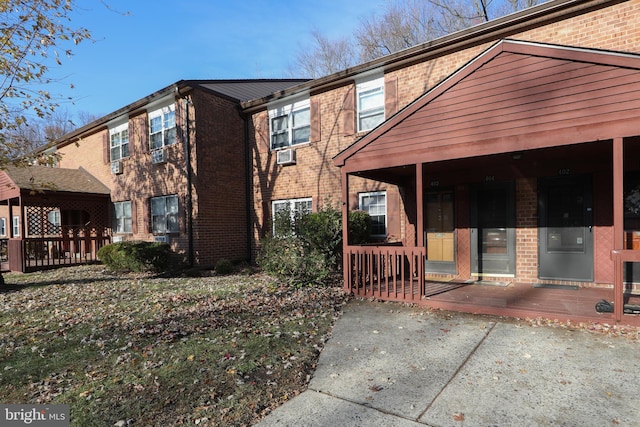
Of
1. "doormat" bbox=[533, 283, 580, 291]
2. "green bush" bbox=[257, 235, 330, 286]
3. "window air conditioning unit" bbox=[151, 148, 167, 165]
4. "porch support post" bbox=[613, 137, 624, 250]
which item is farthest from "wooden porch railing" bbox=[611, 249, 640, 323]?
"window air conditioning unit" bbox=[151, 148, 167, 165]

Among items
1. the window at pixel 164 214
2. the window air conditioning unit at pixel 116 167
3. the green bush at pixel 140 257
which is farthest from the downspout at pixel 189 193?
the window air conditioning unit at pixel 116 167

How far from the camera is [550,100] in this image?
5270 mm

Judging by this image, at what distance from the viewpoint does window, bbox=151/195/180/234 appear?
40.5ft

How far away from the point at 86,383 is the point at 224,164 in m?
9.22

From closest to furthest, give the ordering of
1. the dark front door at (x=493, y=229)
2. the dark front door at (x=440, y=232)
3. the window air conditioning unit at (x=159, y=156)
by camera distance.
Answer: the dark front door at (x=493, y=229), the dark front door at (x=440, y=232), the window air conditioning unit at (x=159, y=156)


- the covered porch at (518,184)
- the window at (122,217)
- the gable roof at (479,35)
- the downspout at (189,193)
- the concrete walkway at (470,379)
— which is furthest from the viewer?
the window at (122,217)

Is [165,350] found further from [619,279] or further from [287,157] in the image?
[287,157]

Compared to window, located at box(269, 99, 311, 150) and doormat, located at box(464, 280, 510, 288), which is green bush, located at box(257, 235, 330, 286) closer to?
doormat, located at box(464, 280, 510, 288)

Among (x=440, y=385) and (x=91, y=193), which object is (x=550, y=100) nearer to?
(x=440, y=385)

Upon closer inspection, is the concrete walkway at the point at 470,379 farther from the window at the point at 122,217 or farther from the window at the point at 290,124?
the window at the point at 122,217

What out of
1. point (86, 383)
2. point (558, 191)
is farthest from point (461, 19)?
point (86, 383)

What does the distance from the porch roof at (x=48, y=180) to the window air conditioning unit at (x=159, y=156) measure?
3301 millimetres

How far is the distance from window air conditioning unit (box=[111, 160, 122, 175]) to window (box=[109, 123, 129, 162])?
315 millimetres

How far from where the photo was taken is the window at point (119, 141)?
14328 mm
